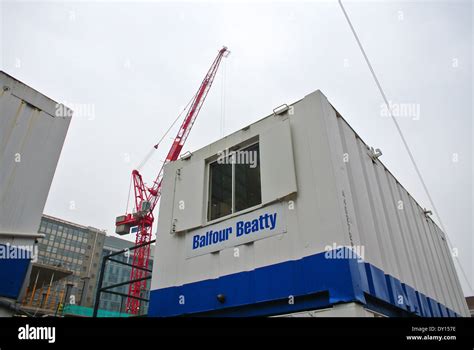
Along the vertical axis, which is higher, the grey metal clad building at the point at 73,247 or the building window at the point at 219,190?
the grey metal clad building at the point at 73,247

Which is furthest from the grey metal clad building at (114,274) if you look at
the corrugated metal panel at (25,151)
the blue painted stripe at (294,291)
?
the corrugated metal panel at (25,151)

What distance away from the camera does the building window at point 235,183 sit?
5047 mm

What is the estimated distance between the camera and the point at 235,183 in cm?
523

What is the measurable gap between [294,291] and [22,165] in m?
3.35

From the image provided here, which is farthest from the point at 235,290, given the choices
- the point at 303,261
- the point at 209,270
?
the point at 303,261

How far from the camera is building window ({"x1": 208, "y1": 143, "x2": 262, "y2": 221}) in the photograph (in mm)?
5047

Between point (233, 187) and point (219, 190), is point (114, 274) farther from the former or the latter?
point (233, 187)

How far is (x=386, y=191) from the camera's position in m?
5.79

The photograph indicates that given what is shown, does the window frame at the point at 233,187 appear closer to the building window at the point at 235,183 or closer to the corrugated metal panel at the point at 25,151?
the building window at the point at 235,183

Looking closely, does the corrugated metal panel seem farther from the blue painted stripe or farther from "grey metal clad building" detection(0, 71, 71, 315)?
the blue painted stripe

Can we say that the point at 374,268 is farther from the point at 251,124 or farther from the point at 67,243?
the point at 67,243

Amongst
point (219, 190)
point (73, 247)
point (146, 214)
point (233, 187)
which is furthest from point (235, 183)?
point (73, 247)

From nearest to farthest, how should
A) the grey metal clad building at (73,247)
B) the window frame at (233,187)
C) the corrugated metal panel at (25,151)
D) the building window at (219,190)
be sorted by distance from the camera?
1. the corrugated metal panel at (25,151)
2. the window frame at (233,187)
3. the building window at (219,190)
4. the grey metal clad building at (73,247)

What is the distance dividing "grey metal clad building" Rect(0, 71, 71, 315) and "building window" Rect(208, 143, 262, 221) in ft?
7.84
